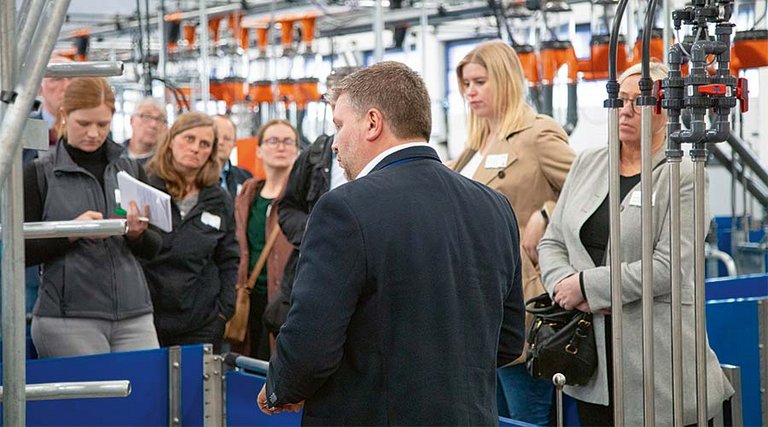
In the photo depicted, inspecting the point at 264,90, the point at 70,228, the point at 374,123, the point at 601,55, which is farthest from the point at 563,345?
the point at 264,90

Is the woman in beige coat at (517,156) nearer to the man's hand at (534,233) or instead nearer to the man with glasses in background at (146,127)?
the man's hand at (534,233)

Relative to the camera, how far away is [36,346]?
380 centimetres

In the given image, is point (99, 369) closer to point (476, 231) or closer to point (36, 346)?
point (36, 346)

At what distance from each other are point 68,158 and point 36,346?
0.63m

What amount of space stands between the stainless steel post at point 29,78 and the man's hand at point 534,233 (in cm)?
217

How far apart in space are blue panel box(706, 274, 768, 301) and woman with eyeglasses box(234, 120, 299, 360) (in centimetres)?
184

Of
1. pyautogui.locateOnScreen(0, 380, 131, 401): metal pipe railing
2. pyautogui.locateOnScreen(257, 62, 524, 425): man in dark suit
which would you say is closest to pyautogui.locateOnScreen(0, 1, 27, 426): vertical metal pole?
pyautogui.locateOnScreen(0, 380, 131, 401): metal pipe railing

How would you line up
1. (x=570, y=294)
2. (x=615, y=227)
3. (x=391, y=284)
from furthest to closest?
(x=570, y=294) → (x=615, y=227) → (x=391, y=284)

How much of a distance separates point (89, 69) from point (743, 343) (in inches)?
112

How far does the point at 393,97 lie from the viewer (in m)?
2.15

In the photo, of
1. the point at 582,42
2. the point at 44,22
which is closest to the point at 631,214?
the point at 44,22

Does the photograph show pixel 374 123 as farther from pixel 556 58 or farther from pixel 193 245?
pixel 556 58

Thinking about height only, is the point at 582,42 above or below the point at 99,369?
above

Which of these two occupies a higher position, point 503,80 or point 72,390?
point 503,80
